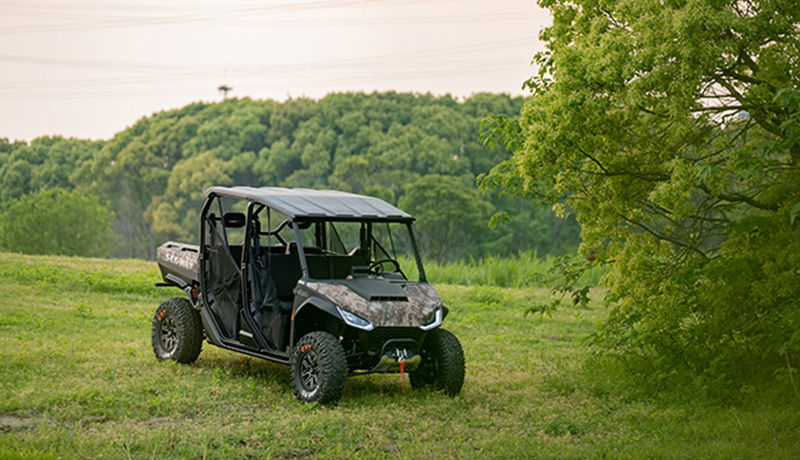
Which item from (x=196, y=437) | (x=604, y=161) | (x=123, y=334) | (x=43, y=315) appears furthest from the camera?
(x=43, y=315)

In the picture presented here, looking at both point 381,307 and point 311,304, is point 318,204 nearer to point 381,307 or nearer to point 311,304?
point 311,304

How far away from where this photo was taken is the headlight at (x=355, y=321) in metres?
8.31

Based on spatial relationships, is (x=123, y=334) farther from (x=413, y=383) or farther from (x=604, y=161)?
(x=604, y=161)

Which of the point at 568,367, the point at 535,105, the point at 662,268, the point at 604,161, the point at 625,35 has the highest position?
the point at 625,35

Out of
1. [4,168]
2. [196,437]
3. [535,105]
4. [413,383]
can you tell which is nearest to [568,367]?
[413,383]

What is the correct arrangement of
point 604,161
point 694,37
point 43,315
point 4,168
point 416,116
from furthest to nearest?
1. point 4,168
2. point 416,116
3. point 43,315
4. point 604,161
5. point 694,37

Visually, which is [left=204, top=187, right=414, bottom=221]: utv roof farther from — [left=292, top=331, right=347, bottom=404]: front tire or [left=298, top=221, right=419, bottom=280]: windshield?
[left=292, top=331, right=347, bottom=404]: front tire

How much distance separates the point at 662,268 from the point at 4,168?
76.2 meters

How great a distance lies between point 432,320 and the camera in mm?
8867

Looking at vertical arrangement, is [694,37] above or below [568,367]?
above

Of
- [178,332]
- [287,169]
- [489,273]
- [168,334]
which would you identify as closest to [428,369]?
[178,332]

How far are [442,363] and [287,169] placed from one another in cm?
5704

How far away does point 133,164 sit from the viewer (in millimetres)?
68438

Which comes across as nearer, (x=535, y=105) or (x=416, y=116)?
(x=535, y=105)
